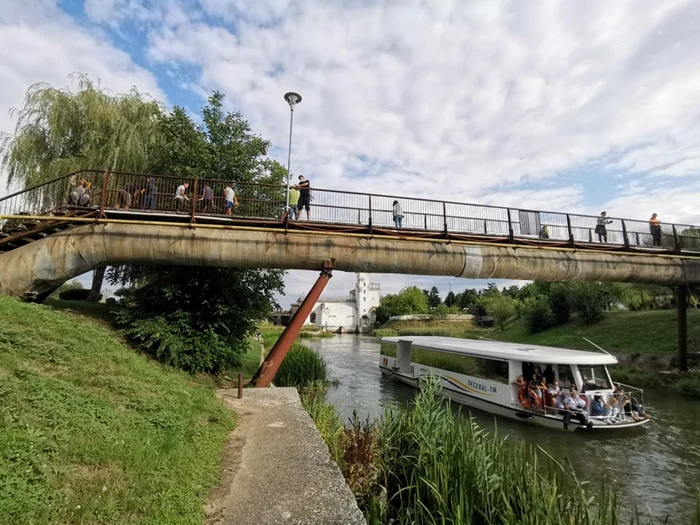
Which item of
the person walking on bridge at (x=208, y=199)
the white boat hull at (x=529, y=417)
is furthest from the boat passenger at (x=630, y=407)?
the person walking on bridge at (x=208, y=199)

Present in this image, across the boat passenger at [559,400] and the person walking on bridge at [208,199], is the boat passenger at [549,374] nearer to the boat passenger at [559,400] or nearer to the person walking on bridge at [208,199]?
the boat passenger at [559,400]

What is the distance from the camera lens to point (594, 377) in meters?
12.5

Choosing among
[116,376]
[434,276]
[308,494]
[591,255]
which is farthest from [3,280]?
[591,255]

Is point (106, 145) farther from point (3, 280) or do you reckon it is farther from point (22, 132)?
point (3, 280)

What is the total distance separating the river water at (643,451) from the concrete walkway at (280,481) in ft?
7.57

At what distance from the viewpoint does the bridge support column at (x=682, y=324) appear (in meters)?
18.6

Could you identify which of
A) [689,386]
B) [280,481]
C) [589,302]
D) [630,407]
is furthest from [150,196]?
[589,302]

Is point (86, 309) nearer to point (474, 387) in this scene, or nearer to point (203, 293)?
point (203, 293)

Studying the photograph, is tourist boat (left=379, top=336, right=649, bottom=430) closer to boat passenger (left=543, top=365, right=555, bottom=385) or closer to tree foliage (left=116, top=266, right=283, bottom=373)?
boat passenger (left=543, top=365, right=555, bottom=385)

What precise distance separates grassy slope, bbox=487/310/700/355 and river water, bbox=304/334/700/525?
7888 mm

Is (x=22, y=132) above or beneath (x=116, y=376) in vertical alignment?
above

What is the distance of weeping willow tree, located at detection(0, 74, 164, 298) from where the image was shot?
58.7ft

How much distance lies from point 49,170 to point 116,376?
15.8 meters

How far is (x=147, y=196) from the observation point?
12648mm
